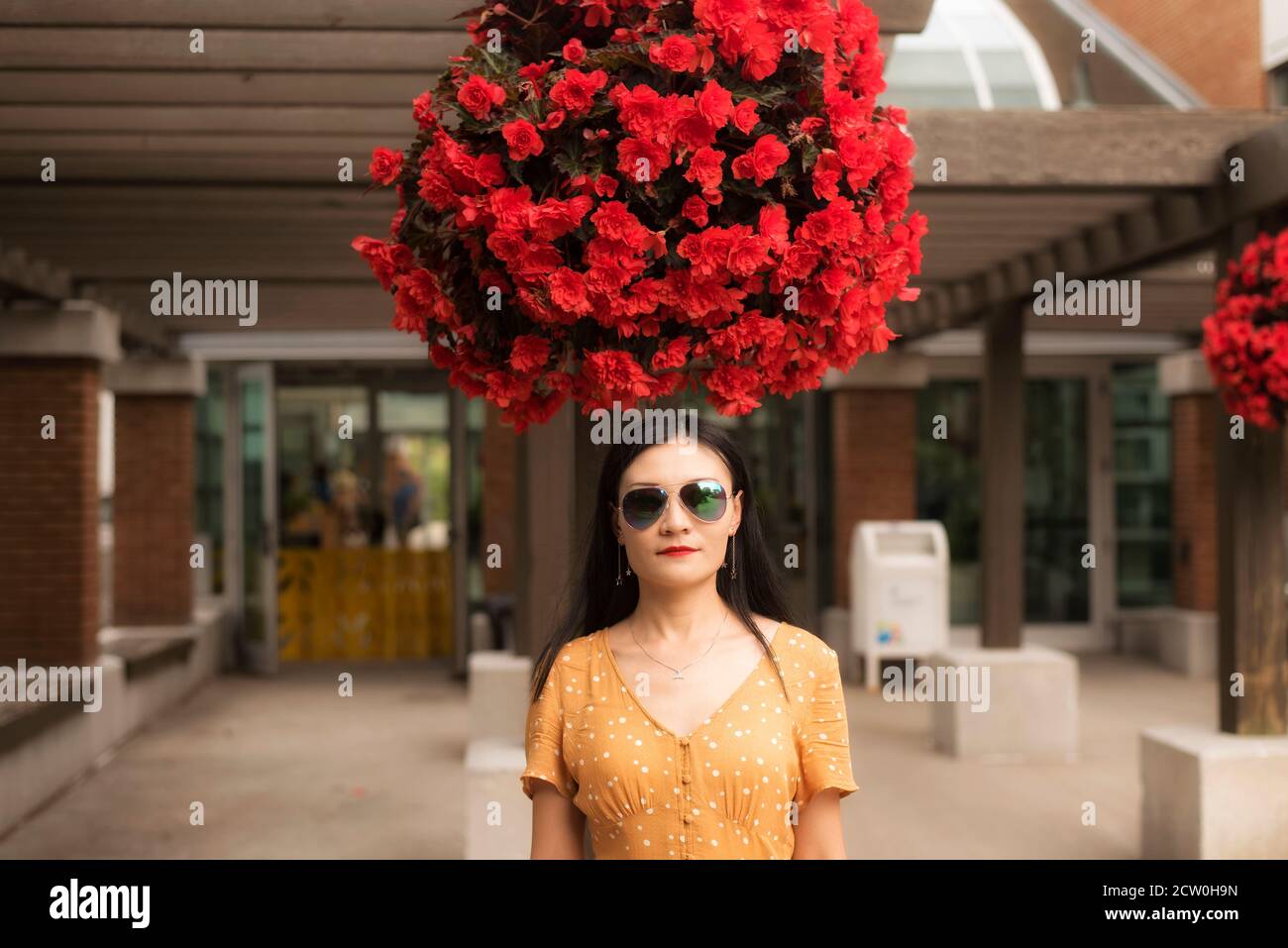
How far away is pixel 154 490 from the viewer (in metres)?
11.0

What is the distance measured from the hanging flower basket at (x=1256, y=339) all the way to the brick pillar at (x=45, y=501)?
19.8ft

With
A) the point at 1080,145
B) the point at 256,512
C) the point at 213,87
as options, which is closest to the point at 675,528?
the point at 213,87

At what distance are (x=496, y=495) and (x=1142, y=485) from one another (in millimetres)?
6032

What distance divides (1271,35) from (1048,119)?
31.1ft

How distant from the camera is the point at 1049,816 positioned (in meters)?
6.67

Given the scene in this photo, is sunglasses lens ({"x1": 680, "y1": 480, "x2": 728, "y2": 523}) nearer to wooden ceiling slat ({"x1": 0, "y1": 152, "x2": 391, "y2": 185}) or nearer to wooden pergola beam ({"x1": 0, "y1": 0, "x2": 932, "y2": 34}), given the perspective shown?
wooden pergola beam ({"x1": 0, "y1": 0, "x2": 932, "y2": 34})

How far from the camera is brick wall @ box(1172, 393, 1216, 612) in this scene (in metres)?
11.7

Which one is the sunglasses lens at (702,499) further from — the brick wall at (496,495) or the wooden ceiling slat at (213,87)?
the brick wall at (496,495)

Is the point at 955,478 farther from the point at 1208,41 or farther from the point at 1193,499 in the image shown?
the point at 1208,41

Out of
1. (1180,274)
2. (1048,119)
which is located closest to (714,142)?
(1048,119)

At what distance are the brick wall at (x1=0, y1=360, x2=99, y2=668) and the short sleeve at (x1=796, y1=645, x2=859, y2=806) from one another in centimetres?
674

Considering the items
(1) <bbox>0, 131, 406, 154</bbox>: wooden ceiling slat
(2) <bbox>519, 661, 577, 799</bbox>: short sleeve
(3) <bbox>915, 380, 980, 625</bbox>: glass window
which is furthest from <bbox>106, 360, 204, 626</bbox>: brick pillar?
(2) <bbox>519, 661, 577, 799</bbox>: short sleeve
